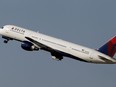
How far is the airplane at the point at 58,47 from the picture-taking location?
121 m

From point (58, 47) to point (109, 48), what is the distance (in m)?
12.4

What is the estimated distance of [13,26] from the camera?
134 metres

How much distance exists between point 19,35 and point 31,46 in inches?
237

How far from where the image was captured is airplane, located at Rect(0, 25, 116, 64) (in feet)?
396

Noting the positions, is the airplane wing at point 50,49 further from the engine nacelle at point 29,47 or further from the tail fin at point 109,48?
the tail fin at point 109,48

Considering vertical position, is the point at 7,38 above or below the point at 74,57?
above

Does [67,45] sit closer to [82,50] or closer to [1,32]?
[82,50]

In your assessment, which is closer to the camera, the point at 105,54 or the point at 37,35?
the point at 105,54

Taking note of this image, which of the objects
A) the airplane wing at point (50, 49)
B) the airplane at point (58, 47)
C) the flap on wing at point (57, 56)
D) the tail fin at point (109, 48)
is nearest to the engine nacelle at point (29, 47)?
the airplane at point (58, 47)

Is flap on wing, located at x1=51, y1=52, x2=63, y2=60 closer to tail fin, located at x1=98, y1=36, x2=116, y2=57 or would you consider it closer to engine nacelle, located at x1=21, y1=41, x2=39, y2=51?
engine nacelle, located at x1=21, y1=41, x2=39, y2=51

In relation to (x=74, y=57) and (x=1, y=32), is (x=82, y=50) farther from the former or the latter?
(x=1, y=32)

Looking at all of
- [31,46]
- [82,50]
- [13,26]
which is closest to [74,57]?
Result: [82,50]

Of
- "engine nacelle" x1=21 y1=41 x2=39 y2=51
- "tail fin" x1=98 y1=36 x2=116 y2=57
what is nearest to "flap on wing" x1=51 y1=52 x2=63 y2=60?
"engine nacelle" x1=21 y1=41 x2=39 y2=51

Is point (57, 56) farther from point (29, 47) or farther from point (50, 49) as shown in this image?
point (29, 47)
